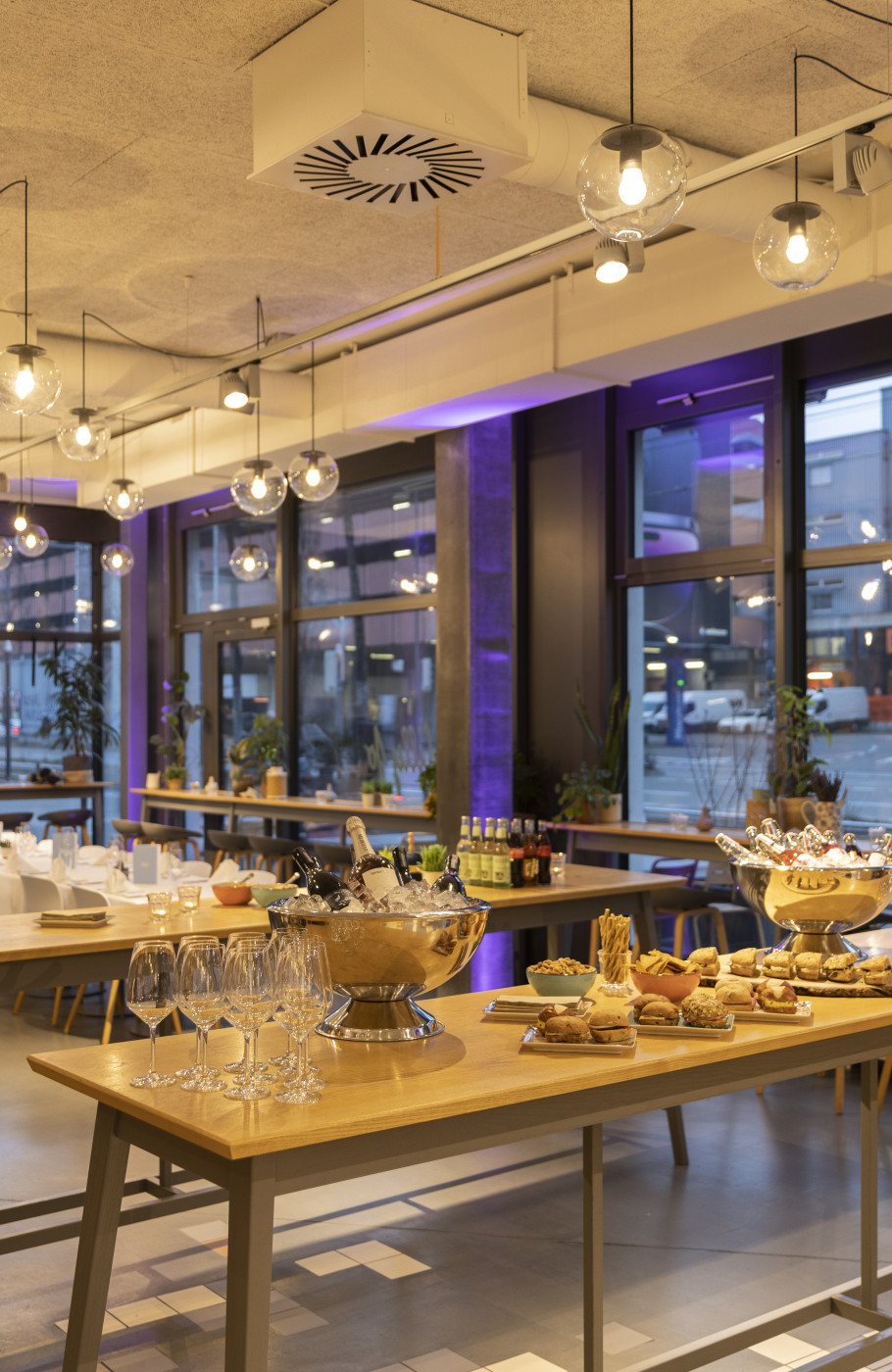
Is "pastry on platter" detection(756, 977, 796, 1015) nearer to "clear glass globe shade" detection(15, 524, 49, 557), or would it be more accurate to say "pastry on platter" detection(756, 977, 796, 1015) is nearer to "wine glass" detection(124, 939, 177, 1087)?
"wine glass" detection(124, 939, 177, 1087)

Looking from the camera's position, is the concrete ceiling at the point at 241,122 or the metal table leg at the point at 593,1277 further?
the concrete ceiling at the point at 241,122

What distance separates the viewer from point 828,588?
6.83 metres

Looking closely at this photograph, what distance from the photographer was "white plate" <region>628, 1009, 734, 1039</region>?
2.73m

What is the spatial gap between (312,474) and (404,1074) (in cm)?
417

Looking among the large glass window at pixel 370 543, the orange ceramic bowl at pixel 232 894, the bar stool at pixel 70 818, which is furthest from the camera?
the bar stool at pixel 70 818

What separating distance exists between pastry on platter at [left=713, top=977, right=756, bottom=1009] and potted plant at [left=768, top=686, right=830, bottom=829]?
337 cm

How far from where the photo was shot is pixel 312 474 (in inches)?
244

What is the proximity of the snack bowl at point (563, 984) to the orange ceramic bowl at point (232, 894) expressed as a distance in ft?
7.20

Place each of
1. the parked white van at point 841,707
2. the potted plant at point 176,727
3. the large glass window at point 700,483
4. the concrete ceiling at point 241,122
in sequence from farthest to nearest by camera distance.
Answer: the potted plant at point 176,727
the large glass window at point 700,483
the parked white van at point 841,707
the concrete ceiling at point 241,122

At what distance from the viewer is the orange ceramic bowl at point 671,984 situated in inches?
113

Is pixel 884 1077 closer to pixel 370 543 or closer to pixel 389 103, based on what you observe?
pixel 389 103

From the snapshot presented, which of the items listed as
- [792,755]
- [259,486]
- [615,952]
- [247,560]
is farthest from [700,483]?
[615,952]

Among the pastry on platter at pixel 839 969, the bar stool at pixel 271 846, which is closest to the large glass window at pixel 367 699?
the bar stool at pixel 271 846

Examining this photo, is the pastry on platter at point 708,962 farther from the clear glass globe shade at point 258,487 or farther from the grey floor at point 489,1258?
the clear glass globe shade at point 258,487
